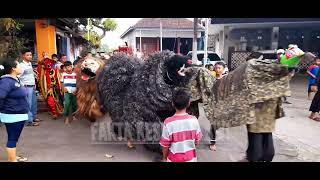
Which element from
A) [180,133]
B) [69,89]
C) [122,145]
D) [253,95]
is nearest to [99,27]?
[69,89]

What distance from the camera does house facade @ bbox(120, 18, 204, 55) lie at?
23844 millimetres

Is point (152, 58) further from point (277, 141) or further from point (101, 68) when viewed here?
point (277, 141)

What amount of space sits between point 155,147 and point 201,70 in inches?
51.8

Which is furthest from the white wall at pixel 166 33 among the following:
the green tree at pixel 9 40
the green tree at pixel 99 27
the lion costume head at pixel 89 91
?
the lion costume head at pixel 89 91

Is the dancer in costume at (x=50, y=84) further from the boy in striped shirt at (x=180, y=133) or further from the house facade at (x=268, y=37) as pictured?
the house facade at (x=268, y=37)

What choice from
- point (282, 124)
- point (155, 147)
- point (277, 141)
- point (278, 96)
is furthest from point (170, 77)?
point (282, 124)

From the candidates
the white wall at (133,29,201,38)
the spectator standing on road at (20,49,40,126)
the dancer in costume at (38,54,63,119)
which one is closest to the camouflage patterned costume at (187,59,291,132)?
the spectator standing on road at (20,49,40,126)

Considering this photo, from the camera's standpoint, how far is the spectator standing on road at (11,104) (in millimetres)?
3998

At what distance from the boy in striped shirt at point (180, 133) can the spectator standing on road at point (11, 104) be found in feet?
7.04

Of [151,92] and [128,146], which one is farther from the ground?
[151,92]

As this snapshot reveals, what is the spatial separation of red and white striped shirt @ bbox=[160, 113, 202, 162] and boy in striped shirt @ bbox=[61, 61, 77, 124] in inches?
150

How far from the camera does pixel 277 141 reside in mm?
5527

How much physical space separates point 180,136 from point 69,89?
3.98m

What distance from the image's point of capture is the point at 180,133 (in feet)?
9.80
